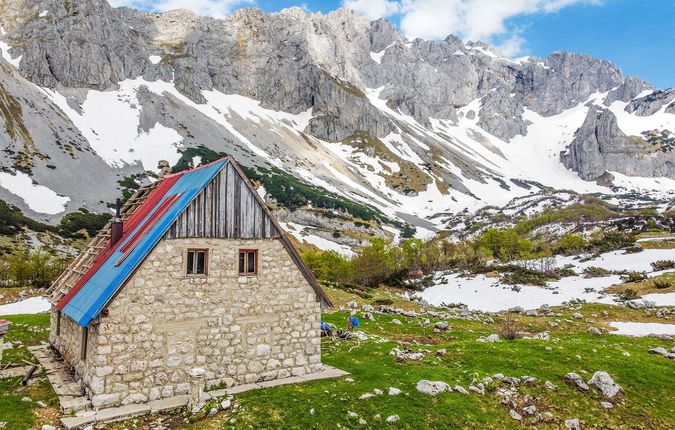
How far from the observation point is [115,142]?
151750 mm

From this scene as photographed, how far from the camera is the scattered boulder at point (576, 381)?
58.3ft

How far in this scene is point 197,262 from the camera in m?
18.0

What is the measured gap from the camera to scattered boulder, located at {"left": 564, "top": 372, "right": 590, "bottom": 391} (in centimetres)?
1778

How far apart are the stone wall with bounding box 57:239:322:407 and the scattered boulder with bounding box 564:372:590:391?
33.5ft

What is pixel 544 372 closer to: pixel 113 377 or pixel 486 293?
pixel 113 377

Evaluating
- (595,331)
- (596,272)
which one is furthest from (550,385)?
(596,272)

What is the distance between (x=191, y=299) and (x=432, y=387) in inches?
380

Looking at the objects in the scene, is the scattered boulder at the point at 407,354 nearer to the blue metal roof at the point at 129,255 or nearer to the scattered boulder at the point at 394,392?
the scattered boulder at the point at 394,392

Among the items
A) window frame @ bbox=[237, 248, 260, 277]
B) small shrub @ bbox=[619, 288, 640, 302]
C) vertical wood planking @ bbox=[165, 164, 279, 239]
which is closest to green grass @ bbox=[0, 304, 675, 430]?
window frame @ bbox=[237, 248, 260, 277]

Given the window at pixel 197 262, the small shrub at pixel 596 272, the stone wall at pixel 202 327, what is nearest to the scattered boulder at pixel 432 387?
the stone wall at pixel 202 327

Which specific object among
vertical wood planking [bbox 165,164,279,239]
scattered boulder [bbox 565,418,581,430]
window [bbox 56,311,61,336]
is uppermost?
vertical wood planking [bbox 165,164,279,239]

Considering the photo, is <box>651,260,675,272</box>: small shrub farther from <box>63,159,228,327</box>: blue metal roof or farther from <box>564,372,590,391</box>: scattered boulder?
<box>63,159,228,327</box>: blue metal roof

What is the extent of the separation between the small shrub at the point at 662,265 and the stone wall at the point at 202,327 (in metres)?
44.9

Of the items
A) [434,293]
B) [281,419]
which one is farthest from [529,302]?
[281,419]
